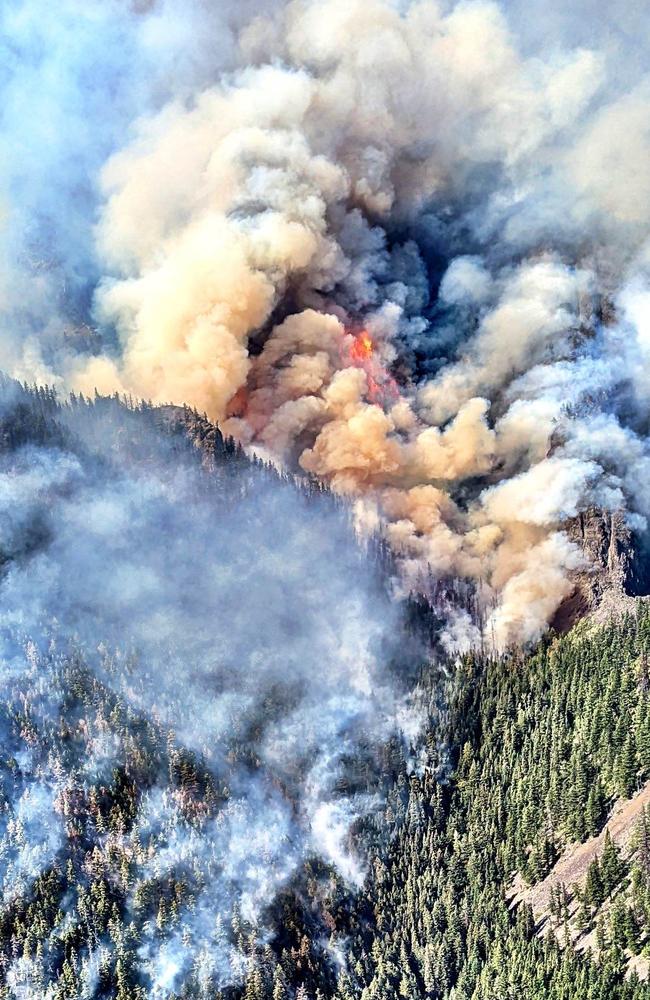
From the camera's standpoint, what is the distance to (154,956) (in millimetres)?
174000

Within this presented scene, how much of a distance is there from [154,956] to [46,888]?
61.3 ft

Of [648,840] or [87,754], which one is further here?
[87,754]

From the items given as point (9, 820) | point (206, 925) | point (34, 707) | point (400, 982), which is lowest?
point (400, 982)

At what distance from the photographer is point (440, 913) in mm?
182750

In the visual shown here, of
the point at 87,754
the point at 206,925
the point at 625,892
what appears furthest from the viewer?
the point at 87,754

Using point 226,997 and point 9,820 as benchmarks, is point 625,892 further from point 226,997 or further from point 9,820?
point 9,820

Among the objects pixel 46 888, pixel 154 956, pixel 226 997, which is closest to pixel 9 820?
pixel 46 888

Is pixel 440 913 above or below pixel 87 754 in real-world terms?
below

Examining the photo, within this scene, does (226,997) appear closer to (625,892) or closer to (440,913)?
(440,913)

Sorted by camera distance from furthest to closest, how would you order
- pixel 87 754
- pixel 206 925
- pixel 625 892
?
pixel 87 754, pixel 206 925, pixel 625 892

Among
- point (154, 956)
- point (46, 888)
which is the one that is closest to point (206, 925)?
point (154, 956)

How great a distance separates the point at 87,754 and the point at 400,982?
192ft

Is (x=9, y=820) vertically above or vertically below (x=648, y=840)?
above

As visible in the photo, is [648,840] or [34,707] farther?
[34,707]
